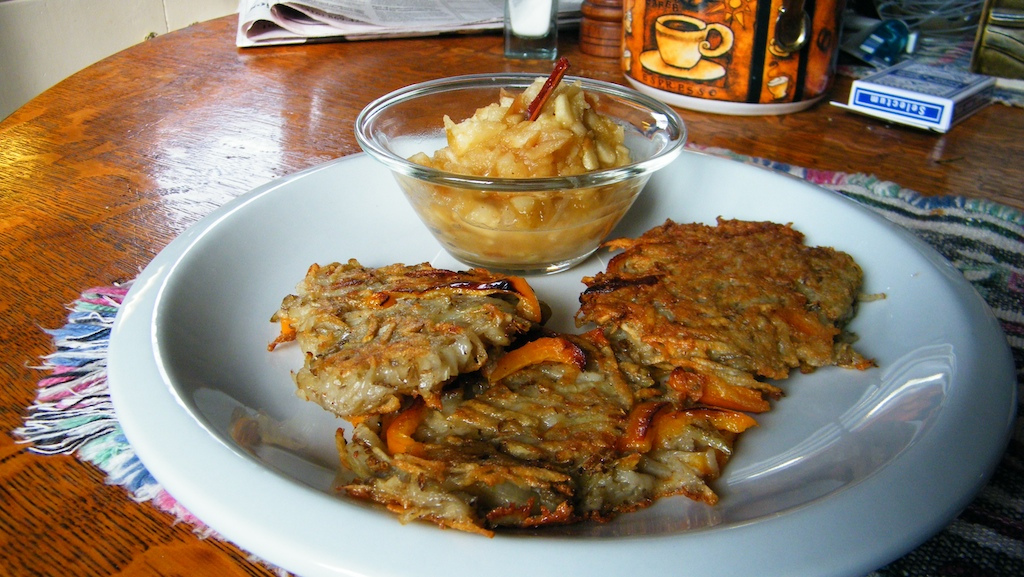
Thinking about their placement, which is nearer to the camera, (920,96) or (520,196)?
(520,196)

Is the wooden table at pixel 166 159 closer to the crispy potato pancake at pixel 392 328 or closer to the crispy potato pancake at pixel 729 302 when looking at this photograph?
the crispy potato pancake at pixel 392 328

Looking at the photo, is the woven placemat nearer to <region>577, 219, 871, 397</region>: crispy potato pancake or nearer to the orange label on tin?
<region>577, 219, 871, 397</region>: crispy potato pancake

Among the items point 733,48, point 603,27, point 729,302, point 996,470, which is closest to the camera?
point 996,470

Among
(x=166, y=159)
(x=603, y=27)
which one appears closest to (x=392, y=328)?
(x=166, y=159)

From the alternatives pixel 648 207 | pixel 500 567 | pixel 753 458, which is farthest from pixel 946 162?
pixel 500 567

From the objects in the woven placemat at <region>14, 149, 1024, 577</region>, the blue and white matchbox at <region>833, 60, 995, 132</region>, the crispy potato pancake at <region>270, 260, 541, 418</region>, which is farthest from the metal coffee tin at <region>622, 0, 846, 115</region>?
the crispy potato pancake at <region>270, 260, 541, 418</region>

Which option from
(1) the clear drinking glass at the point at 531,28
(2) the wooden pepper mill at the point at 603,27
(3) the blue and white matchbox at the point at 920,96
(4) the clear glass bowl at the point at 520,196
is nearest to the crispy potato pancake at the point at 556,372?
(4) the clear glass bowl at the point at 520,196

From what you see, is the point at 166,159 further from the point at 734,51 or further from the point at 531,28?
the point at 734,51
